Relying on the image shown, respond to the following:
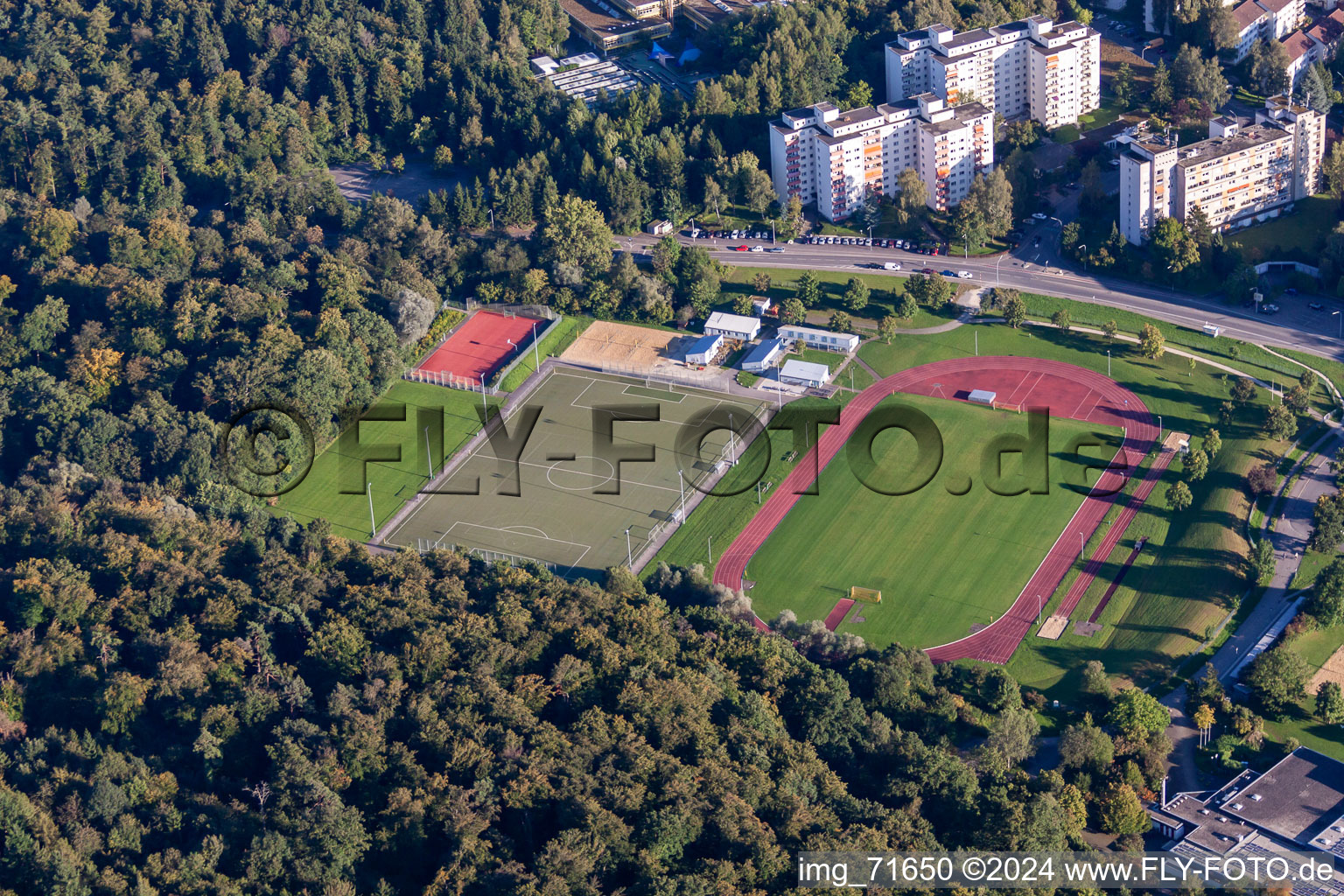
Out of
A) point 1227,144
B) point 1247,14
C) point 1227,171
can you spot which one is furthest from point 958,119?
point 1247,14

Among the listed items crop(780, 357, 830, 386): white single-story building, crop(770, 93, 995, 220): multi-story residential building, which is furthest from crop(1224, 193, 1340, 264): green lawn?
crop(780, 357, 830, 386): white single-story building

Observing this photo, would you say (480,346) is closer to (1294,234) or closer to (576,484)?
(576,484)

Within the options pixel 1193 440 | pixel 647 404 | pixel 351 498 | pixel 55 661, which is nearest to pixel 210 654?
pixel 55 661

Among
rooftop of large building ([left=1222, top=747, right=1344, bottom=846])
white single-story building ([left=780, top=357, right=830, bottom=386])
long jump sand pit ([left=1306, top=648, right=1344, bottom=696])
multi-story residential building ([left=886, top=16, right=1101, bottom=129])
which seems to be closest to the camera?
rooftop of large building ([left=1222, top=747, right=1344, bottom=846])

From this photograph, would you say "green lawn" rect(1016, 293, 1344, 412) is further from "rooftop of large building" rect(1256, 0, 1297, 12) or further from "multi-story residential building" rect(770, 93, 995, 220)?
"rooftop of large building" rect(1256, 0, 1297, 12)

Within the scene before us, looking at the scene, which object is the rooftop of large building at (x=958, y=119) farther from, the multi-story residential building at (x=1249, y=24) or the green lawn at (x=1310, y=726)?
the green lawn at (x=1310, y=726)

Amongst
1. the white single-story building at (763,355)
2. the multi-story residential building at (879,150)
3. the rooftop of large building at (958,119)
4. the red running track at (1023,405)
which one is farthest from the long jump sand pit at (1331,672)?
the rooftop of large building at (958,119)
